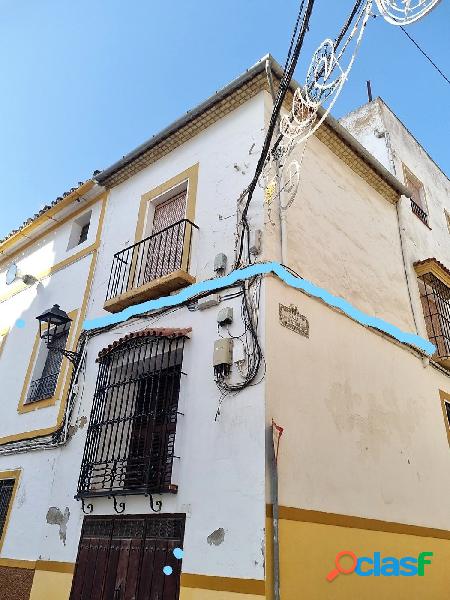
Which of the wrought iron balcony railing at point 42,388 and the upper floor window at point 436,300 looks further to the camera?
the upper floor window at point 436,300

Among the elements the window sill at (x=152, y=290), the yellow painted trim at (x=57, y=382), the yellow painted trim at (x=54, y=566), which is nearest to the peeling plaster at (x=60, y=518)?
the yellow painted trim at (x=54, y=566)

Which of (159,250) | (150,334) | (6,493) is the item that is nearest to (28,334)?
(6,493)

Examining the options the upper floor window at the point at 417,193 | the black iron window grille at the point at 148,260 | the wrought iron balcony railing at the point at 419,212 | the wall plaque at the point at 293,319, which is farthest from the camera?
the upper floor window at the point at 417,193

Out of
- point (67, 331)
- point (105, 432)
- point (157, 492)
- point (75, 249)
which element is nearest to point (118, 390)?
point (105, 432)

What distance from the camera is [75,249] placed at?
8727 mm

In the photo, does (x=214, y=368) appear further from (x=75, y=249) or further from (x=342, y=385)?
(x=75, y=249)

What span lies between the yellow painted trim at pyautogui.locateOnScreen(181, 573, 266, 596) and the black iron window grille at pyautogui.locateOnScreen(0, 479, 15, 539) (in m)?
4.04

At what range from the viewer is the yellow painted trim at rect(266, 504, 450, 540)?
13.6ft

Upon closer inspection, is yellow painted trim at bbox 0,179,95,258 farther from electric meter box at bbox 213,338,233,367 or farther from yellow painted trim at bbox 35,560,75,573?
yellow painted trim at bbox 35,560,75,573

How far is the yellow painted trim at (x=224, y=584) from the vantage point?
12.2 ft

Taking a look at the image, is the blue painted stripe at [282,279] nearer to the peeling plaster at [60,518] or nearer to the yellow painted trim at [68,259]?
the yellow painted trim at [68,259]

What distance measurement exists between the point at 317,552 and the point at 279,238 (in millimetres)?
3415

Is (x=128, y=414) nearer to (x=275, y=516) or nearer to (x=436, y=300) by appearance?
(x=275, y=516)

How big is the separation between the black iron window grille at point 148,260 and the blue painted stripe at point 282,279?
1.43ft
